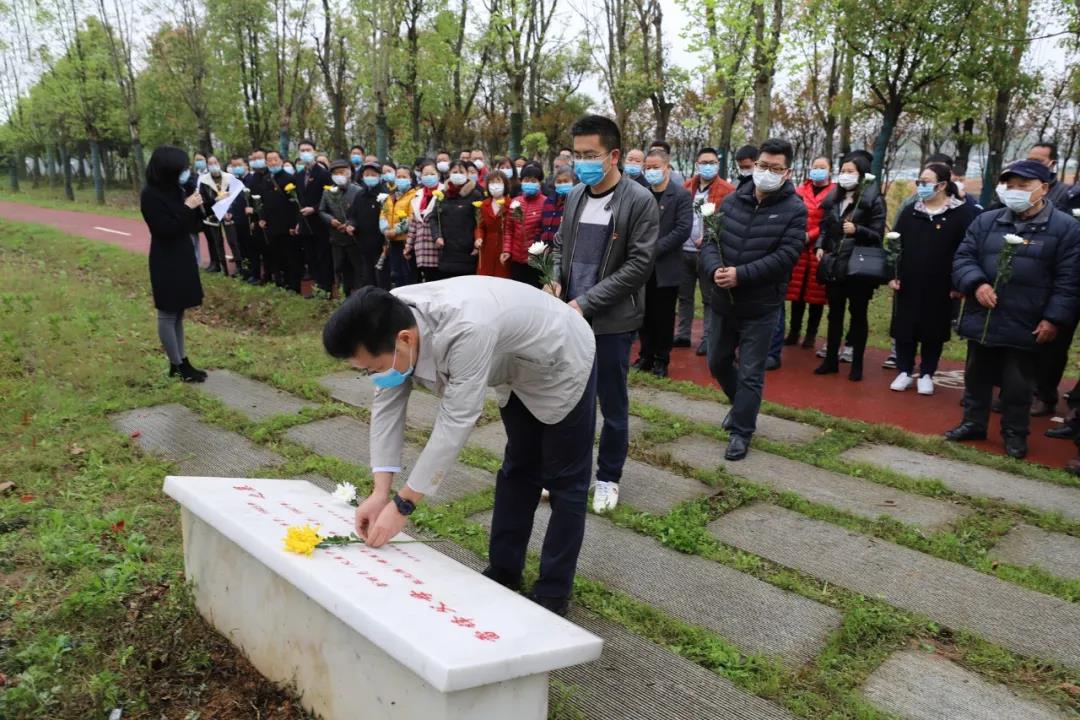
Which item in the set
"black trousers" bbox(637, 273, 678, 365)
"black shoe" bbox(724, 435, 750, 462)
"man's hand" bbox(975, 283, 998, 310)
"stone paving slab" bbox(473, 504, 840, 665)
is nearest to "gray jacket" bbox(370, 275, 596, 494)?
"stone paving slab" bbox(473, 504, 840, 665)

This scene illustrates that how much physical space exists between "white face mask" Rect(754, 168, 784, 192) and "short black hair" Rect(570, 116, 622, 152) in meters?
1.32

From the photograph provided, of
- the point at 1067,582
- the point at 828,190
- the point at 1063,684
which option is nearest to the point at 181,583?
the point at 1063,684

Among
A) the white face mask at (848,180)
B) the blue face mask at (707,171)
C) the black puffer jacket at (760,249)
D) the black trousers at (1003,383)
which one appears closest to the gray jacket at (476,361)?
the black puffer jacket at (760,249)

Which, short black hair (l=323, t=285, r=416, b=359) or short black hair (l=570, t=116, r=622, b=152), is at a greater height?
short black hair (l=570, t=116, r=622, b=152)

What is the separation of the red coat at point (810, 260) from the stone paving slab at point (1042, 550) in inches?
138

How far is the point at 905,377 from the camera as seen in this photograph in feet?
21.1

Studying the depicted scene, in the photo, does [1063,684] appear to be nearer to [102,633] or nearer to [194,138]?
[102,633]

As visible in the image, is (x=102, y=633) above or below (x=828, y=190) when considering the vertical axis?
below

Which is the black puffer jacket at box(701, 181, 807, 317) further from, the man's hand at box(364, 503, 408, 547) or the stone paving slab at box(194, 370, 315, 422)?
the stone paving slab at box(194, 370, 315, 422)

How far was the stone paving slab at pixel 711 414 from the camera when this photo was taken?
210 inches

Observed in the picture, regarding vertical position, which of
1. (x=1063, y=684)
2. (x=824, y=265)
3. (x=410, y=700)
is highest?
(x=824, y=265)

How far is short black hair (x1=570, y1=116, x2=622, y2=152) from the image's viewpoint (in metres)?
3.75

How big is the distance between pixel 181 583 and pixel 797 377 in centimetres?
526

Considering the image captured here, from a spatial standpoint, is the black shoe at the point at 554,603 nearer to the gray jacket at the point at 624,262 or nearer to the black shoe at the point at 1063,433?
the gray jacket at the point at 624,262
